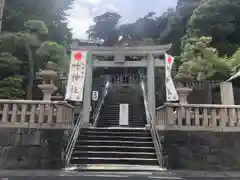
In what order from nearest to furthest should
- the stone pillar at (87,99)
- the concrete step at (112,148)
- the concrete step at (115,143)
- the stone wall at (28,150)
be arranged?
1. the stone wall at (28,150)
2. the concrete step at (112,148)
3. the concrete step at (115,143)
4. the stone pillar at (87,99)

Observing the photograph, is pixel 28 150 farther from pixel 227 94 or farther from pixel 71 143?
pixel 227 94

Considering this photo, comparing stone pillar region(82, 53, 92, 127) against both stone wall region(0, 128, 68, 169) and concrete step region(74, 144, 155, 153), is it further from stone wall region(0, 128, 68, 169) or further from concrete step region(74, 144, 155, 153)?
stone wall region(0, 128, 68, 169)

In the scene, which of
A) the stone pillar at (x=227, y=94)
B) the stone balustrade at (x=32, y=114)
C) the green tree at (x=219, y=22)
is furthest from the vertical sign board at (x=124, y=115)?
the green tree at (x=219, y=22)

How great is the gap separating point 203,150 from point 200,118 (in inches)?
37.5

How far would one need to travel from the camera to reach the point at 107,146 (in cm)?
937

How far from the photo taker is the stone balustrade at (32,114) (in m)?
8.21

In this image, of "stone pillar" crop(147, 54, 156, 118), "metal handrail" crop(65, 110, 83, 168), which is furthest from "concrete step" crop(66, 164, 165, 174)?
"stone pillar" crop(147, 54, 156, 118)

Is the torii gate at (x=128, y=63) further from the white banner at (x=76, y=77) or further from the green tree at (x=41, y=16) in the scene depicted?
the green tree at (x=41, y=16)

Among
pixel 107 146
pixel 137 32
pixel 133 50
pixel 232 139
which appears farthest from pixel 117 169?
pixel 137 32

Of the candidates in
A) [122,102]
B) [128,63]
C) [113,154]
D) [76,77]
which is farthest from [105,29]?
[113,154]

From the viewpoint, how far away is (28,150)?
812 centimetres

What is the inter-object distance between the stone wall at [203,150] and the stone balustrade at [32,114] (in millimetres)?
3349

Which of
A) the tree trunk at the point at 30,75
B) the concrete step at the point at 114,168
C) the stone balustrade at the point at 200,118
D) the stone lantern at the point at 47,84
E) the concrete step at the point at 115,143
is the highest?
the tree trunk at the point at 30,75

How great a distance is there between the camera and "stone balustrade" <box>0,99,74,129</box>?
821 centimetres
